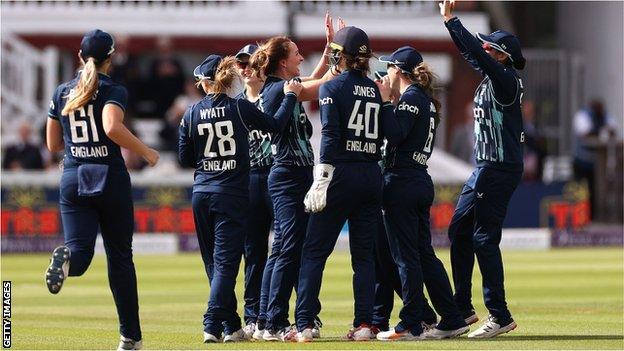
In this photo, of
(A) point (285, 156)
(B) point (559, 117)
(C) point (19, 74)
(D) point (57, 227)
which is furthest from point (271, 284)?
(B) point (559, 117)

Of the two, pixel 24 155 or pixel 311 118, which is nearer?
pixel 24 155

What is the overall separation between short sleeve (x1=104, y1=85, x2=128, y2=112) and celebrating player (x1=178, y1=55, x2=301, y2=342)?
85 centimetres

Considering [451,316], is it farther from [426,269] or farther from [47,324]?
[47,324]

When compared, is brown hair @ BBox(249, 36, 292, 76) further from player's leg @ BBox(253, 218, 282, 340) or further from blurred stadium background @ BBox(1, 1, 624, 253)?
blurred stadium background @ BBox(1, 1, 624, 253)

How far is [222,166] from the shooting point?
10273mm

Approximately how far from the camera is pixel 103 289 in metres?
15.7

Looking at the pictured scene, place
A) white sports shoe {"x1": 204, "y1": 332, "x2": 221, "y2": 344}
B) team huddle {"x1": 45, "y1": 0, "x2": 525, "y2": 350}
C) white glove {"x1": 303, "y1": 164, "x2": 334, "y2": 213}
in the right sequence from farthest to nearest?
white sports shoe {"x1": 204, "y1": 332, "x2": 221, "y2": 344}
white glove {"x1": 303, "y1": 164, "x2": 334, "y2": 213}
team huddle {"x1": 45, "y1": 0, "x2": 525, "y2": 350}

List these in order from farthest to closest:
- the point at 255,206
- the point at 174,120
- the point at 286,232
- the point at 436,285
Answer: the point at 174,120, the point at 255,206, the point at 436,285, the point at 286,232

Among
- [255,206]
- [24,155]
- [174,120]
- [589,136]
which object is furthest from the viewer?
[589,136]

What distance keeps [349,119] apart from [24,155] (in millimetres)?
13694

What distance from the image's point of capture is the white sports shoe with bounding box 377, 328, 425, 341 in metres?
10.5

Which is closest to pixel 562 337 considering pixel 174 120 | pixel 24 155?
pixel 24 155

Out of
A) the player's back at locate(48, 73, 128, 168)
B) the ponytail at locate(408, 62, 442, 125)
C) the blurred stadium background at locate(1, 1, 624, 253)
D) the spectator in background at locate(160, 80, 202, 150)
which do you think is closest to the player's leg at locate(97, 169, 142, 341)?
the player's back at locate(48, 73, 128, 168)

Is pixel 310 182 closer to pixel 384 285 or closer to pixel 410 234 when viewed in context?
pixel 410 234
